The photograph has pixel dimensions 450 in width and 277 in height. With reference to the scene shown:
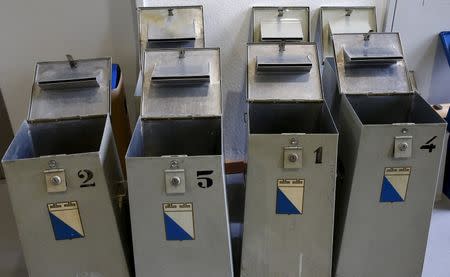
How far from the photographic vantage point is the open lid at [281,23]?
214 cm

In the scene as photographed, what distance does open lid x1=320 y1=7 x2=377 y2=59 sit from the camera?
2217 millimetres

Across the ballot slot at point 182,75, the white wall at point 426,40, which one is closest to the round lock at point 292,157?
the ballot slot at point 182,75

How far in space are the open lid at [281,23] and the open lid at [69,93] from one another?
81 cm

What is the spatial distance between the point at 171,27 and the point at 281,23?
21.8 inches

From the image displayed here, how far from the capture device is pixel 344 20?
2229mm

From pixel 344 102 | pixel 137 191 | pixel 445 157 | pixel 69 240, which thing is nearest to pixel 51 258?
pixel 69 240

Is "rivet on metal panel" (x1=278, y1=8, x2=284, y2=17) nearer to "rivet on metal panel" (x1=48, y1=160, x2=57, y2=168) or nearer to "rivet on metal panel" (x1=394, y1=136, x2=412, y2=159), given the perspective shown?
"rivet on metal panel" (x1=394, y1=136, x2=412, y2=159)

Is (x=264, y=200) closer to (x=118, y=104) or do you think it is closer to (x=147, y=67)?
(x=147, y=67)

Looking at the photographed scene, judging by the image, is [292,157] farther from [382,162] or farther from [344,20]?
[344,20]

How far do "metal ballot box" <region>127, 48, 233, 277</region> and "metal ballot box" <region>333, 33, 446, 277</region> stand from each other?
1.60 feet

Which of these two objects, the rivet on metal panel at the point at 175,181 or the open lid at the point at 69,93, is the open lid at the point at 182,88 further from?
the rivet on metal panel at the point at 175,181

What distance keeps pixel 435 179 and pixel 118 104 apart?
1.45 metres

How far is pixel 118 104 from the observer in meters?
2.15

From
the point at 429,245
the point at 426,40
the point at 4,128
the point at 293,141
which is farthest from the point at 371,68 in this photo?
the point at 4,128
